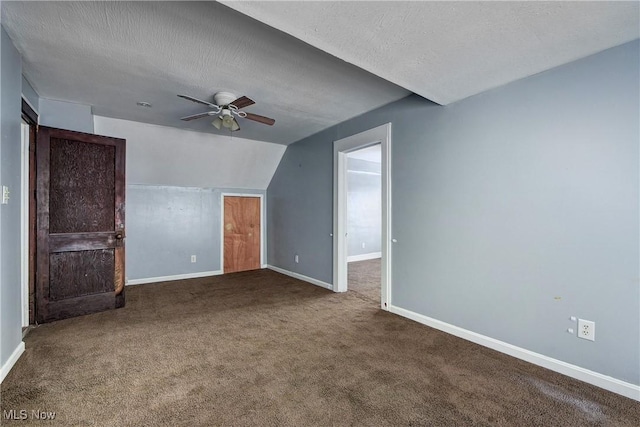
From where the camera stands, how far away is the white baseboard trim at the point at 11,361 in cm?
195

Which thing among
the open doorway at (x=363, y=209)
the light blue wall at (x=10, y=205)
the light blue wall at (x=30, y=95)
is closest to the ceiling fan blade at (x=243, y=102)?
the light blue wall at (x=10, y=205)

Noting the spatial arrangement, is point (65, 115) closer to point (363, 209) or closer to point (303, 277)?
point (303, 277)

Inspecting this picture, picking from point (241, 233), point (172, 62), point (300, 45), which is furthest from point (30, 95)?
point (241, 233)

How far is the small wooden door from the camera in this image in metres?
5.74

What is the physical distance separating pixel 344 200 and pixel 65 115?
3.60 metres

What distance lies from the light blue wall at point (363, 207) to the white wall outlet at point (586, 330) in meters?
5.09

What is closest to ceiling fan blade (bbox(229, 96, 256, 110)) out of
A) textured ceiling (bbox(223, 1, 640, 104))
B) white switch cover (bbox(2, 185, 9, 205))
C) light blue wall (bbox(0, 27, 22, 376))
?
textured ceiling (bbox(223, 1, 640, 104))

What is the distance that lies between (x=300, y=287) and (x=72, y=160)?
328cm

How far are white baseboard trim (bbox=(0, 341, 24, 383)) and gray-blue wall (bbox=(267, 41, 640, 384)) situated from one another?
333 cm

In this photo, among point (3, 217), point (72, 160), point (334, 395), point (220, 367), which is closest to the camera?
point (334, 395)

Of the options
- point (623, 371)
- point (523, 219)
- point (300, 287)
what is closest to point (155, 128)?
point (300, 287)

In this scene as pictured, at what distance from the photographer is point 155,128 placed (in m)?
4.32

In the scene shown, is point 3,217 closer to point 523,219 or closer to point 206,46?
point 206,46

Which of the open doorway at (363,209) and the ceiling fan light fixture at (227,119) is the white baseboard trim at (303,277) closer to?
the open doorway at (363,209)
